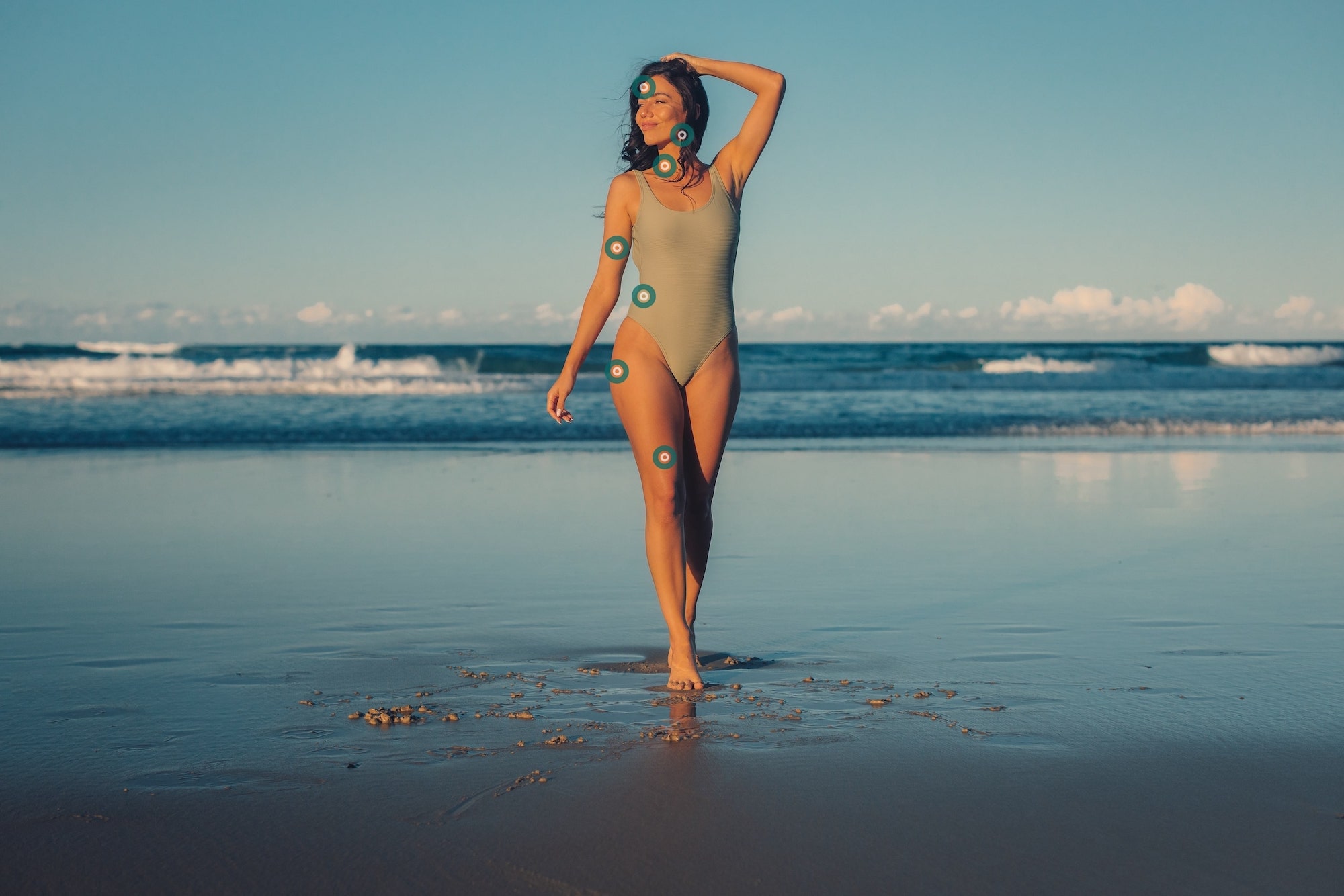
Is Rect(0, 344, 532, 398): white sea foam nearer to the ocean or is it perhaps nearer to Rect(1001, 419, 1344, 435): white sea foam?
the ocean

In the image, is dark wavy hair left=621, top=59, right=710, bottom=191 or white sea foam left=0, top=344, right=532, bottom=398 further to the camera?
white sea foam left=0, top=344, right=532, bottom=398

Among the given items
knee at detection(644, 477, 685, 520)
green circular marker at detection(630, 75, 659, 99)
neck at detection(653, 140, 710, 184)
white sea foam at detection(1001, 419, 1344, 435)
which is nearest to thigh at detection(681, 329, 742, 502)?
knee at detection(644, 477, 685, 520)

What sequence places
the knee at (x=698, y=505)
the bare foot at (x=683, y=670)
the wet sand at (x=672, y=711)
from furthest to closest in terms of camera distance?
the knee at (x=698, y=505) < the bare foot at (x=683, y=670) < the wet sand at (x=672, y=711)

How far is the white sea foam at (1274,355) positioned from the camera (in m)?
36.2

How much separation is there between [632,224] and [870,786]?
1.57 metres

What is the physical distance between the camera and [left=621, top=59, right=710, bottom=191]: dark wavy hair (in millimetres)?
3039

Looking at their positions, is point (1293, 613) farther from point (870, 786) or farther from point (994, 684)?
point (870, 786)

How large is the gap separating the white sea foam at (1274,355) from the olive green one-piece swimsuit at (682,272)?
37.3m

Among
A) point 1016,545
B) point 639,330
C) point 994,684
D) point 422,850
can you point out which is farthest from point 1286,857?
point 1016,545

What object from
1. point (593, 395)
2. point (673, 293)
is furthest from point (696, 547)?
point (593, 395)

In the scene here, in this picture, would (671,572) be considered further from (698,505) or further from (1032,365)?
(1032,365)

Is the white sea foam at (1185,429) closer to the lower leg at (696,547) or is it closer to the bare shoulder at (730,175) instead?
the lower leg at (696,547)

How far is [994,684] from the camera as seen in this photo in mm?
3014

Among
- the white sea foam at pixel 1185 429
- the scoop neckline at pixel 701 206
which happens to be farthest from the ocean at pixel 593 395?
the scoop neckline at pixel 701 206
